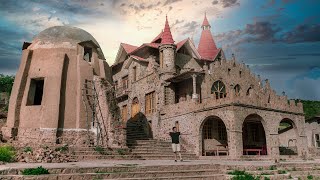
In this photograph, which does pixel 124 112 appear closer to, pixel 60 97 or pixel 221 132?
pixel 60 97

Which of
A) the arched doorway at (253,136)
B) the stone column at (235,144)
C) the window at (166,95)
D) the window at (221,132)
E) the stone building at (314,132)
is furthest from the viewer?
the stone building at (314,132)

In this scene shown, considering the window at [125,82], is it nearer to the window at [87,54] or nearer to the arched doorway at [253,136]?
the window at [87,54]

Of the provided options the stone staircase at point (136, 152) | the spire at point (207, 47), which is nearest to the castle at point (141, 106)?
the stone staircase at point (136, 152)

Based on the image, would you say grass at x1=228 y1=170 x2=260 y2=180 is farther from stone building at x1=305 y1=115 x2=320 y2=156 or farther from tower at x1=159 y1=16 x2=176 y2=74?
stone building at x1=305 y1=115 x2=320 y2=156

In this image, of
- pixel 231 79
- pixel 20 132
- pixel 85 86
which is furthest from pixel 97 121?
pixel 231 79

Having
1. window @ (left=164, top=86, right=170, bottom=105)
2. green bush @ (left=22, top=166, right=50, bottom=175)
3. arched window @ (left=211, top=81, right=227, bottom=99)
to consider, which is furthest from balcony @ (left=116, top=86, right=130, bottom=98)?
green bush @ (left=22, top=166, right=50, bottom=175)

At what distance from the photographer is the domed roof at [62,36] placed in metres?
25.7

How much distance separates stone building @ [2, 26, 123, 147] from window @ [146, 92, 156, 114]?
246 inches

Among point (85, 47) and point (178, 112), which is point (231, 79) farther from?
point (85, 47)

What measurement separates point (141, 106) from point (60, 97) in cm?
1042

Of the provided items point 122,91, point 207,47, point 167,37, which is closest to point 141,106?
point 122,91

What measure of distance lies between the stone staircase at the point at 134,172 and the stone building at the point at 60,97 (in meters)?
9.28

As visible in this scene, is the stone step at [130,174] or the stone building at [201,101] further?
the stone building at [201,101]

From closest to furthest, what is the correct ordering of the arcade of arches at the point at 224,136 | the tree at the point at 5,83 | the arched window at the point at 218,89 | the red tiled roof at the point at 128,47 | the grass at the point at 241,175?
1. the grass at the point at 241,175
2. the arcade of arches at the point at 224,136
3. the arched window at the point at 218,89
4. the red tiled roof at the point at 128,47
5. the tree at the point at 5,83
